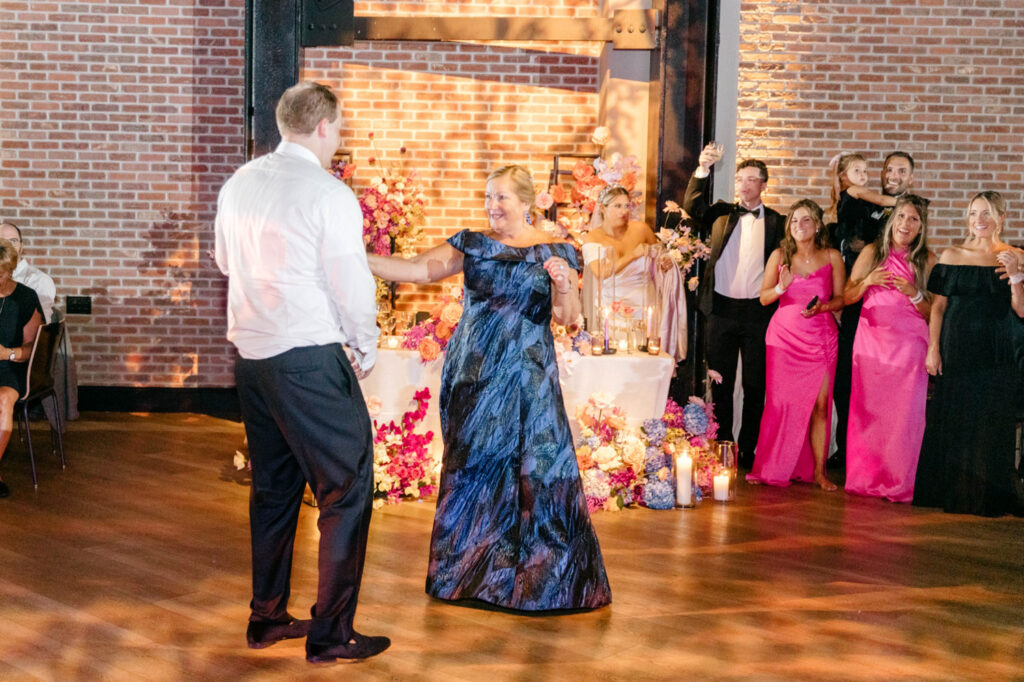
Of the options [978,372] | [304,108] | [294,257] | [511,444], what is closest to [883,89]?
[978,372]

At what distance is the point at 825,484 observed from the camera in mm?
5859

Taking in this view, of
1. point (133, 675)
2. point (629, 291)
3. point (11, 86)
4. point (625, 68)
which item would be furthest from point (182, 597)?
point (11, 86)

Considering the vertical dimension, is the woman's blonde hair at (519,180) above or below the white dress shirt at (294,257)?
above

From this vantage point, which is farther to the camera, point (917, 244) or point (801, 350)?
point (801, 350)

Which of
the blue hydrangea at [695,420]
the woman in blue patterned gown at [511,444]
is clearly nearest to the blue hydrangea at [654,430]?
the blue hydrangea at [695,420]

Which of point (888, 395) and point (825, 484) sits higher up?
point (888, 395)

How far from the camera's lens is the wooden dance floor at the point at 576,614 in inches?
131

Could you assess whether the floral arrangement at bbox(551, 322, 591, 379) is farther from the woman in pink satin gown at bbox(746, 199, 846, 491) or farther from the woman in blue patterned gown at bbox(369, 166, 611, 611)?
the woman in blue patterned gown at bbox(369, 166, 611, 611)

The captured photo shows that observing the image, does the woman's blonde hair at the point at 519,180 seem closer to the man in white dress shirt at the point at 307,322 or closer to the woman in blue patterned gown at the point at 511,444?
the woman in blue patterned gown at the point at 511,444

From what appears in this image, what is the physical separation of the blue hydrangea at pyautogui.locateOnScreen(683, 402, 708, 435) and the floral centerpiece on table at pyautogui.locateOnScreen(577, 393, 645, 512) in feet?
1.22

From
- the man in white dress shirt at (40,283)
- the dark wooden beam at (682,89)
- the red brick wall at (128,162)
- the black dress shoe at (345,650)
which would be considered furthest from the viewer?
the red brick wall at (128,162)

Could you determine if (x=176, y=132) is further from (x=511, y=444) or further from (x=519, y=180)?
(x=511, y=444)

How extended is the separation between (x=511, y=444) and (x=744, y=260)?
2909mm

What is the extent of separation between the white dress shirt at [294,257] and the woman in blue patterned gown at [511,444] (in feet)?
2.69
